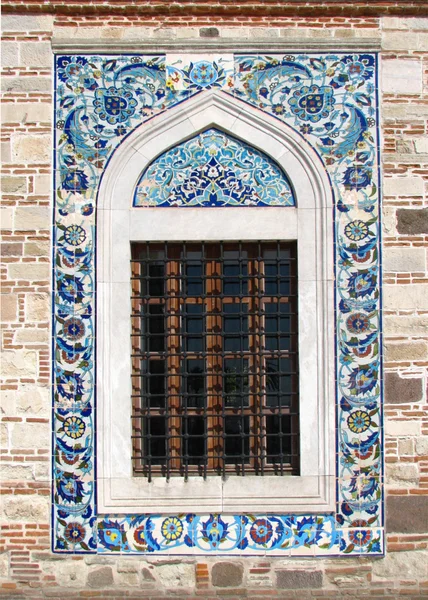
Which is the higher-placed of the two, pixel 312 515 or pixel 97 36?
pixel 97 36

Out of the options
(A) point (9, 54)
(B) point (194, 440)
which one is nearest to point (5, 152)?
(A) point (9, 54)

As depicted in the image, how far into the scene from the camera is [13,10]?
19.2ft

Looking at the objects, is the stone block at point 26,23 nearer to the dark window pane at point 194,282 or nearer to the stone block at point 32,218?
the stone block at point 32,218

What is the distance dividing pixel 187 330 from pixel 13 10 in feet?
9.20

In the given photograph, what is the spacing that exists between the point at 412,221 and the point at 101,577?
138 inches

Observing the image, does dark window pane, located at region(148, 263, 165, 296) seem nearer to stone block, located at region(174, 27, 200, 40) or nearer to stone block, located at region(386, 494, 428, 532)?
stone block, located at region(174, 27, 200, 40)

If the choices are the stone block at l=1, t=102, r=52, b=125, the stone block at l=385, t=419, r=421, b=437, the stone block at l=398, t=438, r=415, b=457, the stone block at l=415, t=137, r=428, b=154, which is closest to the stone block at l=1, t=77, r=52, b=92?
the stone block at l=1, t=102, r=52, b=125

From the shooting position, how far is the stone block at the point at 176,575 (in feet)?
18.2

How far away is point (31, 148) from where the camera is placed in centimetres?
579

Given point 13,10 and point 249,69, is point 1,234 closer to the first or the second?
point 13,10

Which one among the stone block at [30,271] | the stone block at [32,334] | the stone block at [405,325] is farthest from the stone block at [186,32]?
the stone block at [405,325]

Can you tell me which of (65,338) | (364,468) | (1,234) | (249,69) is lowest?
(364,468)

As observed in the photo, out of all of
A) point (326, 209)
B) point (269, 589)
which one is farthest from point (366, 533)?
point (326, 209)

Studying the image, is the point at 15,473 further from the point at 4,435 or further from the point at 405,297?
the point at 405,297
